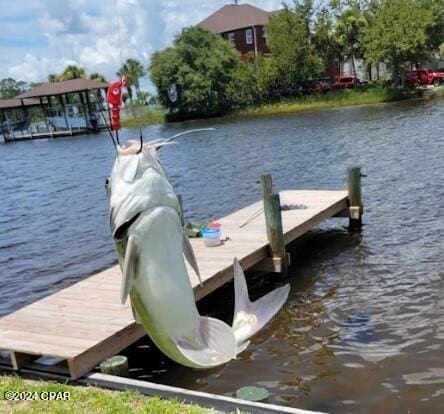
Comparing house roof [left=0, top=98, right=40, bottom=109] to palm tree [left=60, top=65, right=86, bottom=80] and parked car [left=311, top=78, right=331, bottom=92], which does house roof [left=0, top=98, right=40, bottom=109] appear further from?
parked car [left=311, top=78, right=331, bottom=92]

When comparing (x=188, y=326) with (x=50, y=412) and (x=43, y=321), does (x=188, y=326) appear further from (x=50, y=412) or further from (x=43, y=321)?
(x=43, y=321)

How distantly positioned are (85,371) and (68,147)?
44.5 metres

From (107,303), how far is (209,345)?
4.34 metres

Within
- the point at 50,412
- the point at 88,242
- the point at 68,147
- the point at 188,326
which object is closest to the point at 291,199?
the point at 88,242

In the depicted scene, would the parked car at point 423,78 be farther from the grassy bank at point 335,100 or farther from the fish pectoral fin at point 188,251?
the fish pectoral fin at point 188,251

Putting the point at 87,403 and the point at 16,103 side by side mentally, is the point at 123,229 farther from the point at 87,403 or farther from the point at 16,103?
the point at 16,103

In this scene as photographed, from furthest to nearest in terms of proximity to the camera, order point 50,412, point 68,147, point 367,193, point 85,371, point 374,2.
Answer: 1. point 374,2
2. point 68,147
3. point 367,193
4. point 85,371
5. point 50,412

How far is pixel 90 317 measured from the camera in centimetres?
718

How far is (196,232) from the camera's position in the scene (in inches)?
432

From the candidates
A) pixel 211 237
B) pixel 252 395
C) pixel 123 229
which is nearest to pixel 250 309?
pixel 123 229

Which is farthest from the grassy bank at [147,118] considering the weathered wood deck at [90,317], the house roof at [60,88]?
the weathered wood deck at [90,317]

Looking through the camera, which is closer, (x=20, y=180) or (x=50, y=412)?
(x=50, y=412)

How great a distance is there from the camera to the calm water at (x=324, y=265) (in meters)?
7.08

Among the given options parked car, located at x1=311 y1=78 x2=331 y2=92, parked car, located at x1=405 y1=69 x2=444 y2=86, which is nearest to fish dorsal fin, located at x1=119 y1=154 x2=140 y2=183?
parked car, located at x1=405 y1=69 x2=444 y2=86
